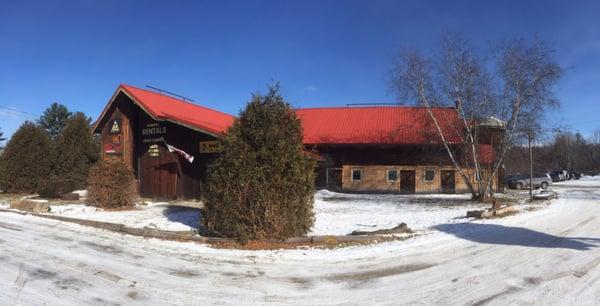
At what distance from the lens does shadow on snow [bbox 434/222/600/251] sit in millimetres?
9531

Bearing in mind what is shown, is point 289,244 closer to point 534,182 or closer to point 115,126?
point 115,126

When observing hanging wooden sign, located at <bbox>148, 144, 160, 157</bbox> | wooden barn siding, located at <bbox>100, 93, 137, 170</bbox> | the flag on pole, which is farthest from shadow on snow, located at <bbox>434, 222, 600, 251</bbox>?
wooden barn siding, located at <bbox>100, 93, 137, 170</bbox>

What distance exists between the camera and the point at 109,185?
18281 millimetres

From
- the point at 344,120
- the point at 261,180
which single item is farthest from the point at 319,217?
the point at 344,120

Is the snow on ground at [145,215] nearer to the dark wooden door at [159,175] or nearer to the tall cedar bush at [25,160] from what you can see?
the dark wooden door at [159,175]

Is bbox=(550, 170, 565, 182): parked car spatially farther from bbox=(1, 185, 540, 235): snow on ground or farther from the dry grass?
the dry grass

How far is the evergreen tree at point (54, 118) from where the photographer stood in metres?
64.6

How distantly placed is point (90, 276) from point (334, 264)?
4.04 metres

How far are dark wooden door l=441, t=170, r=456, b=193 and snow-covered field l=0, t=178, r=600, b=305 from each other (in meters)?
20.3

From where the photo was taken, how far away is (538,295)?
6008 millimetres

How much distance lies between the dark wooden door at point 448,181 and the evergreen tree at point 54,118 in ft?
178

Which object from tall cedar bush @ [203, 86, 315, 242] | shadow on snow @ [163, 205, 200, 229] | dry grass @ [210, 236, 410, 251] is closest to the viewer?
dry grass @ [210, 236, 410, 251]

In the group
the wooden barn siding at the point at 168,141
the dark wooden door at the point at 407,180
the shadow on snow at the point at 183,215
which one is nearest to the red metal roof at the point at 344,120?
the wooden barn siding at the point at 168,141

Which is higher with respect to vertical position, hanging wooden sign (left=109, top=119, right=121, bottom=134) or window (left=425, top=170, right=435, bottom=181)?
hanging wooden sign (left=109, top=119, right=121, bottom=134)
